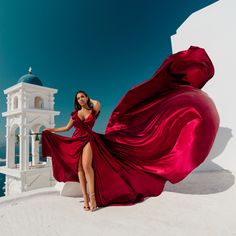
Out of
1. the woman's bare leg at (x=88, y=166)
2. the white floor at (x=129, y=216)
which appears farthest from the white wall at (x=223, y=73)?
the woman's bare leg at (x=88, y=166)

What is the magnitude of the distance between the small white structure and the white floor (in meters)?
8.00

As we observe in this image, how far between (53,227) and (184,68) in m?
2.87

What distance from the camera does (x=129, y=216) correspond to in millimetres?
2014

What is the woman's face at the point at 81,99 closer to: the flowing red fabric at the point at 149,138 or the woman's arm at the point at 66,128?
the flowing red fabric at the point at 149,138

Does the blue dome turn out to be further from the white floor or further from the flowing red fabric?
the flowing red fabric

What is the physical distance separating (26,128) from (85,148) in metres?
8.94

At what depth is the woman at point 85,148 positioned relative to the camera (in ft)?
7.47

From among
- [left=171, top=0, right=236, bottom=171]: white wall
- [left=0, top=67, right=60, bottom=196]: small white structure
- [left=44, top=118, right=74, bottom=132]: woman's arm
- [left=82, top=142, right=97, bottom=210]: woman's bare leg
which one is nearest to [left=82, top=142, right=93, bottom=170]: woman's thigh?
[left=82, top=142, right=97, bottom=210]: woman's bare leg

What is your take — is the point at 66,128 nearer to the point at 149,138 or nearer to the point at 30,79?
the point at 149,138

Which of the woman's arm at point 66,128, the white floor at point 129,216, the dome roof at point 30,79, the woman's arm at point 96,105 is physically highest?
the dome roof at point 30,79

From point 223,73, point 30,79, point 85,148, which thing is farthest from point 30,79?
point 223,73

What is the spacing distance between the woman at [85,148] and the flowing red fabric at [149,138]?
0.24 feet

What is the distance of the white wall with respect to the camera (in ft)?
13.5

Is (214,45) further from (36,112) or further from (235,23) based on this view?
(36,112)
